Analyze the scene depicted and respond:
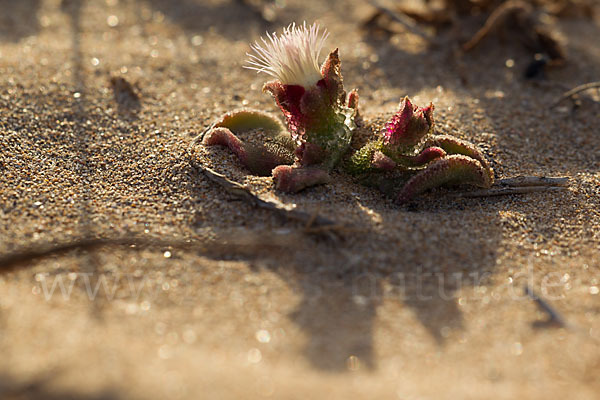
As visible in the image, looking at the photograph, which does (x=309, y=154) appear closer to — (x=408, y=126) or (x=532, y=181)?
(x=408, y=126)

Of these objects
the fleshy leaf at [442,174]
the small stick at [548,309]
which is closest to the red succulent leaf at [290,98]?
the fleshy leaf at [442,174]

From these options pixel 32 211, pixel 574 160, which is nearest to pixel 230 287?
pixel 32 211

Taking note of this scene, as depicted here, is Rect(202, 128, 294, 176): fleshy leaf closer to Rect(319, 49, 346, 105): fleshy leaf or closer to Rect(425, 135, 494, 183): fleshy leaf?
Rect(319, 49, 346, 105): fleshy leaf

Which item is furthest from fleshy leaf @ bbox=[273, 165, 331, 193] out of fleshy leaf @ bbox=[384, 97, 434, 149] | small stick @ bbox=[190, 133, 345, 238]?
fleshy leaf @ bbox=[384, 97, 434, 149]

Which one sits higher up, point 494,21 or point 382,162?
point 494,21

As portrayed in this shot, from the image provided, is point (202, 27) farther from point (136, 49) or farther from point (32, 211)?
point (32, 211)

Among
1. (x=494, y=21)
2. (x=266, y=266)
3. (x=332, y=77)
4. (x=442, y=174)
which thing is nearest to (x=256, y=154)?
(x=332, y=77)
